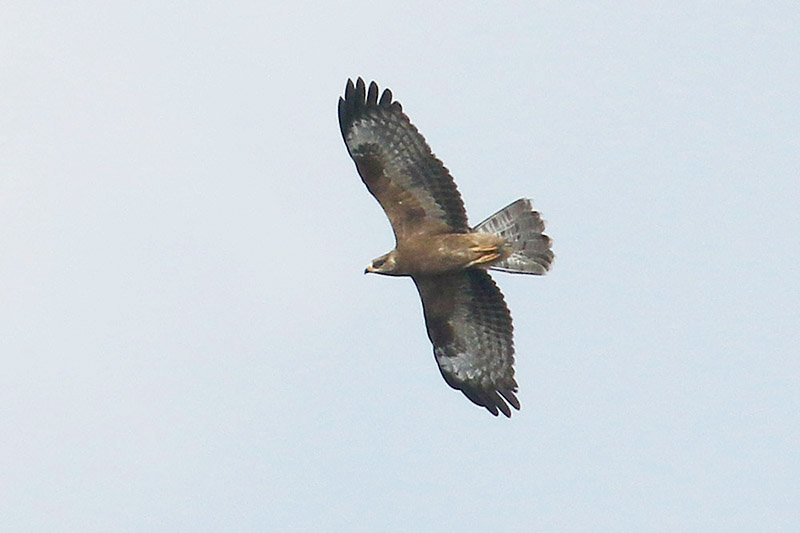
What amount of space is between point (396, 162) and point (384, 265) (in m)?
1.11

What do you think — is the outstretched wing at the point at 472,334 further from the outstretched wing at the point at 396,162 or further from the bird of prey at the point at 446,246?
the outstretched wing at the point at 396,162

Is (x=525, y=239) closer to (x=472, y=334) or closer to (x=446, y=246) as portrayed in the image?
(x=446, y=246)

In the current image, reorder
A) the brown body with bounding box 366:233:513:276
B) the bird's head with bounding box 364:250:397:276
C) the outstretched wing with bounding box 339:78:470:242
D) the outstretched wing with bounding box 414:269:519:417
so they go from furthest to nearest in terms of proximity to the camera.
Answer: the outstretched wing with bounding box 414:269:519:417
the bird's head with bounding box 364:250:397:276
the brown body with bounding box 366:233:513:276
the outstretched wing with bounding box 339:78:470:242

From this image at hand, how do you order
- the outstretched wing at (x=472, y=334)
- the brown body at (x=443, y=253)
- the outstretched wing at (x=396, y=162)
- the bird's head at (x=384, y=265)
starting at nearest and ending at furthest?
the outstretched wing at (x=396, y=162), the brown body at (x=443, y=253), the bird's head at (x=384, y=265), the outstretched wing at (x=472, y=334)

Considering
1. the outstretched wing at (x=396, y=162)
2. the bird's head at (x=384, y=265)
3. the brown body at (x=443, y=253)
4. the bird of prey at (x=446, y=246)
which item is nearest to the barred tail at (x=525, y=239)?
the bird of prey at (x=446, y=246)

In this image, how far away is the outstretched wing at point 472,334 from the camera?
19.4 meters

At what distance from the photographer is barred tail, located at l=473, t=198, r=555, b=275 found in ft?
63.7

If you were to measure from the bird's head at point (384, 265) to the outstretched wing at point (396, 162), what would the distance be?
46 cm

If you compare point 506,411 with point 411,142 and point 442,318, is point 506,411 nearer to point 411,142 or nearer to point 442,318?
point 442,318

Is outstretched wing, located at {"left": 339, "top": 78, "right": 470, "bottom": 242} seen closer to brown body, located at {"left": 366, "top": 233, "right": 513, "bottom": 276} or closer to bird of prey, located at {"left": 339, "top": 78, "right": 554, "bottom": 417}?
bird of prey, located at {"left": 339, "top": 78, "right": 554, "bottom": 417}

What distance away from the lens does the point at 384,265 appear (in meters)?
19.1

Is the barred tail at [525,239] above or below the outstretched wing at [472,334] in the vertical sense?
above

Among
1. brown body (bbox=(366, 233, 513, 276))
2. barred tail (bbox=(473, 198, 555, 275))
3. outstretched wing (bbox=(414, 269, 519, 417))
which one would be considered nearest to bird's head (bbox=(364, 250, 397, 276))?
brown body (bbox=(366, 233, 513, 276))

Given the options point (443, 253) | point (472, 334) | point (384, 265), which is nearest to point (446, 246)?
point (443, 253)
